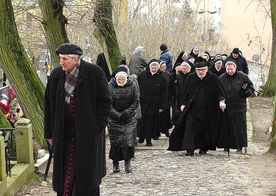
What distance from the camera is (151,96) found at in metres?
13.4

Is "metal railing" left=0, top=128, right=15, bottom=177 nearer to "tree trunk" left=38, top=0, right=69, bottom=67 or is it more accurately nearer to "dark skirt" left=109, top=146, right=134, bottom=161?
"dark skirt" left=109, top=146, right=134, bottom=161

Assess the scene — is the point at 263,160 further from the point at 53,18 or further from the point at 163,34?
the point at 163,34

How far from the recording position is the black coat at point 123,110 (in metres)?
9.72

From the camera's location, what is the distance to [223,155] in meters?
11.7

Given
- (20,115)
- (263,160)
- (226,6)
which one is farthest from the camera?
(226,6)

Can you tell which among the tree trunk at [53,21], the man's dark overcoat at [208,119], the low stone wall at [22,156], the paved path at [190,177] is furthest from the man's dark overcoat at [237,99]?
the tree trunk at [53,21]

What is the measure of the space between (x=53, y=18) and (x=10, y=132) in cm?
702

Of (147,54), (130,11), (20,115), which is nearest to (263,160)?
(20,115)

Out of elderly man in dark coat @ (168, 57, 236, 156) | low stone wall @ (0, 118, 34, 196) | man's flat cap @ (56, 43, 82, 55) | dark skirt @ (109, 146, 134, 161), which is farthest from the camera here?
elderly man in dark coat @ (168, 57, 236, 156)

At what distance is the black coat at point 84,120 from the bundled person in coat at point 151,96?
274 inches

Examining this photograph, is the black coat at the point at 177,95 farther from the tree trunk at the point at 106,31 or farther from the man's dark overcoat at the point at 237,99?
the tree trunk at the point at 106,31

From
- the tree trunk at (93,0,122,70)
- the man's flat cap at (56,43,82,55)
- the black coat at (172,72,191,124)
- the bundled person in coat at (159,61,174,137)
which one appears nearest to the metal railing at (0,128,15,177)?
the man's flat cap at (56,43,82,55)

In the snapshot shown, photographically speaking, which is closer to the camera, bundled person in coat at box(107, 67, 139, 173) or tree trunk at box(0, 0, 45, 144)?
bundled person in coat at box(107, 67, 139, 173)

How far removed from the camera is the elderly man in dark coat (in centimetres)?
1140
